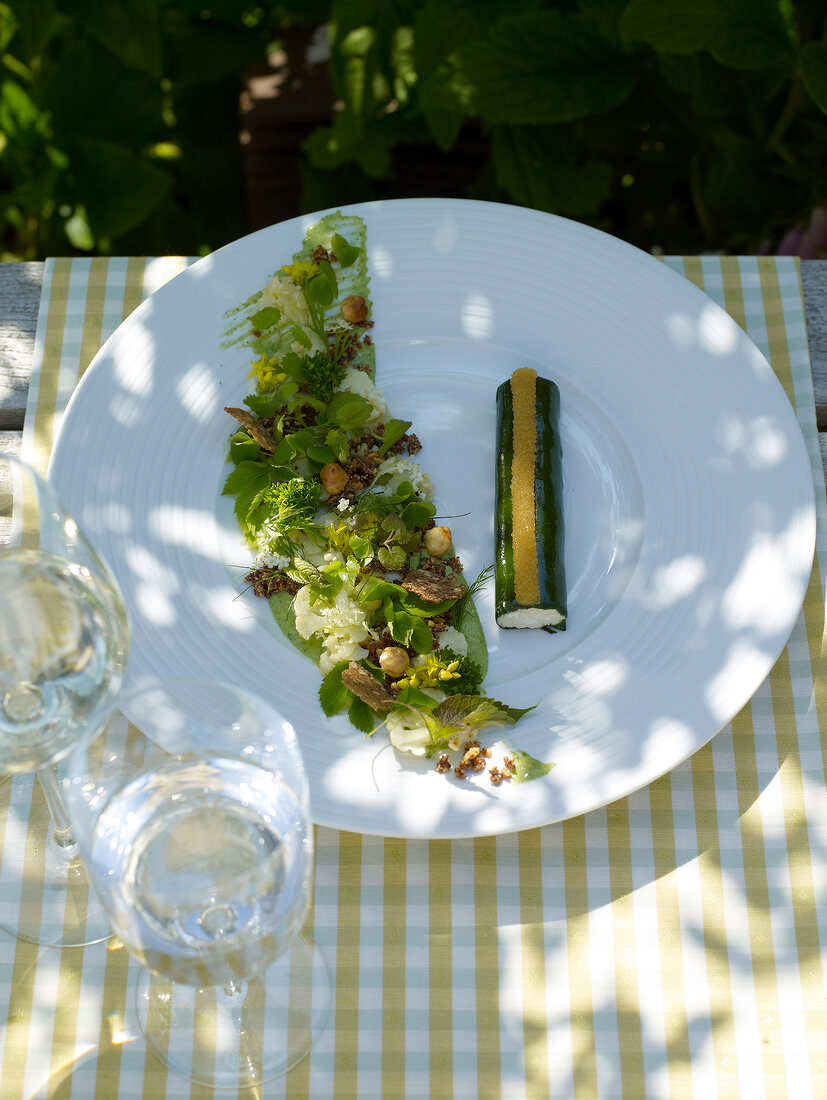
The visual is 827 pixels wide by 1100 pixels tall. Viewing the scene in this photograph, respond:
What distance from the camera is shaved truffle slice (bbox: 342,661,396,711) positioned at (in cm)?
158

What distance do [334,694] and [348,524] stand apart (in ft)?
1.02

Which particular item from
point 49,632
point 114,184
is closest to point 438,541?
point 49,632

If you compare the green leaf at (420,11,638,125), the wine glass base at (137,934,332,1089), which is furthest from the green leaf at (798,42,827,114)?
the wine glass base at (137,934,332,1089)

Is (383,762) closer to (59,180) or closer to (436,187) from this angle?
(59,180)

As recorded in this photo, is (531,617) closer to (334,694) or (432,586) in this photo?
(432,586)

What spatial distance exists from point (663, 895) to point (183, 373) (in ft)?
3.90

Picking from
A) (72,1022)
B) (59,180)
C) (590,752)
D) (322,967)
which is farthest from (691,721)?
(59,180)

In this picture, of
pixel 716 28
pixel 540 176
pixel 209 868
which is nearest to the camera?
pixel 209 868

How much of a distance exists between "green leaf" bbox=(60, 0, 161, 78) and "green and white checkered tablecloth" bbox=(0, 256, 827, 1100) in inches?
77.6

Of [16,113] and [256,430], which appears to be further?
[16,113]

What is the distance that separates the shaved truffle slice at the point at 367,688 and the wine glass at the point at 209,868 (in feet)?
0.93

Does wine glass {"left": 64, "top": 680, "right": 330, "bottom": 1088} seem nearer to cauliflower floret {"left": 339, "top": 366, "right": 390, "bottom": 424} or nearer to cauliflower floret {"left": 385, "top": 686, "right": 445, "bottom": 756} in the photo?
cauliflower floret {"left": 385, "top": 686, "right": 445, "bottom": 756}

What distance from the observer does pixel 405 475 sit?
73.2 inches

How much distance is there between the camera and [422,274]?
2033mm
